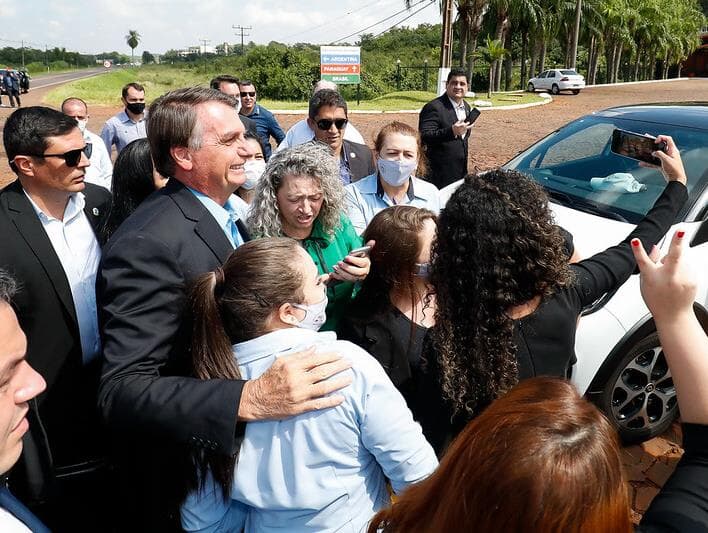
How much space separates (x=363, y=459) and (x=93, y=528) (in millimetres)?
1701

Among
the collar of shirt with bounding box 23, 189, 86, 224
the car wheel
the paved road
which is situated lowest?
the car wheel

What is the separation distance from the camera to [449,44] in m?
20.4

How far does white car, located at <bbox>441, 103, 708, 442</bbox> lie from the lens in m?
2.92

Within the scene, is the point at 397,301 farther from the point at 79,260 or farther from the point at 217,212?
the point at 79,260

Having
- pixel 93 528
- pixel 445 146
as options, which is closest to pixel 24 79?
pixel 445 146

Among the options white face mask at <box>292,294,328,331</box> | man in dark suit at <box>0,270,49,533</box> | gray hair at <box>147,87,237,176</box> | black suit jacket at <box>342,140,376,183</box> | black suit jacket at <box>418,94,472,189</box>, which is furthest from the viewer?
black suit jacket at <box>418,94,472,189</box>

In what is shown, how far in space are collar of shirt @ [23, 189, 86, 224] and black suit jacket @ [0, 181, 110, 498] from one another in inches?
1.6

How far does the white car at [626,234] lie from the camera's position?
292 cm

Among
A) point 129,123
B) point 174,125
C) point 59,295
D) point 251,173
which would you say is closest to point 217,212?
point 174,125

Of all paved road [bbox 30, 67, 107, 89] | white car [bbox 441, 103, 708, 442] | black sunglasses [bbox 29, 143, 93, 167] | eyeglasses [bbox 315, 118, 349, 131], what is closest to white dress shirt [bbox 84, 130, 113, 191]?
eyeglasses [bbox 315, 118, 349, 131]

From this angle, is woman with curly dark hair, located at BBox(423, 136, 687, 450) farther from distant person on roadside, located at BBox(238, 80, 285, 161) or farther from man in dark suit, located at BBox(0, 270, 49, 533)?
distant person on roadside, located at BBox(238, 80, 285, 161)

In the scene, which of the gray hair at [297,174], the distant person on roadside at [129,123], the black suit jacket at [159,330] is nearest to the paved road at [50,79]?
the distant person on roadside at [129,123]

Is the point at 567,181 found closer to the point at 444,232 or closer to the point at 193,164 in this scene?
the point at 444,232

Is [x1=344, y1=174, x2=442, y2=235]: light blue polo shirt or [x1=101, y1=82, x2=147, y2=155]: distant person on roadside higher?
[x1=101, y1=82, x2=147, y2=155]: distant person on roadside
